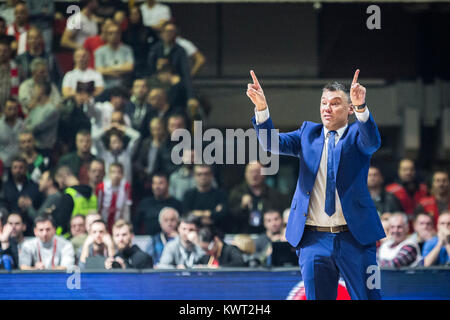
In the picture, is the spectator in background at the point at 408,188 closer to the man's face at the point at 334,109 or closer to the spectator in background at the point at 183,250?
the spectator in background at the point at 183,250

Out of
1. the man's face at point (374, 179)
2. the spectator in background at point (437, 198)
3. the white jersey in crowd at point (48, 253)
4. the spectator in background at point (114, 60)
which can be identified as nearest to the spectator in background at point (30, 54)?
the spectator in background at point (114, 60)

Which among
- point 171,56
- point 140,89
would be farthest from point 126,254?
point 171,56

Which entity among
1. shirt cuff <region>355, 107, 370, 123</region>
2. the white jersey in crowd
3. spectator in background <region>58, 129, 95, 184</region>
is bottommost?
the white jersey in crowd

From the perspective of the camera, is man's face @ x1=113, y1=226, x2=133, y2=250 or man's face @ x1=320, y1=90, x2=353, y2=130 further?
man's face @ x1=113, y1=226, x2=133, y2=250

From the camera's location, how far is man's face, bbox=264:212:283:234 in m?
7.35

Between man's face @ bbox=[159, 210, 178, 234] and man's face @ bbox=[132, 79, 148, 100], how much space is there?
1.61 meters

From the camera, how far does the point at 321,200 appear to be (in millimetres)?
4469

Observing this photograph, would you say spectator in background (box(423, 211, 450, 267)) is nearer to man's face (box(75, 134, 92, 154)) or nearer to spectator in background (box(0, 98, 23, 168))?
man's face (box(75, 134, 92, 154))

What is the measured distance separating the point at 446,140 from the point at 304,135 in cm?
534

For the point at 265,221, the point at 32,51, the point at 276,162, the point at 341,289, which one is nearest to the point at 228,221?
the point at 265,221

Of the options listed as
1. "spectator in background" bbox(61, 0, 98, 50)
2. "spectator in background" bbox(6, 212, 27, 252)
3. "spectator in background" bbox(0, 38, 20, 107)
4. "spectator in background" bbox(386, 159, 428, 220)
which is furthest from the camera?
"spectator in background" bbox(61, 0, 98, 50)

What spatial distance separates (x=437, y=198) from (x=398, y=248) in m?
1.05

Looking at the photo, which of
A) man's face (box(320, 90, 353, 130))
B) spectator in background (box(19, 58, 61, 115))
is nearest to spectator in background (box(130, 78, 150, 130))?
spectator in background (box(19, 58, 61, 115))

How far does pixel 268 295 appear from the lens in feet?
19.7
